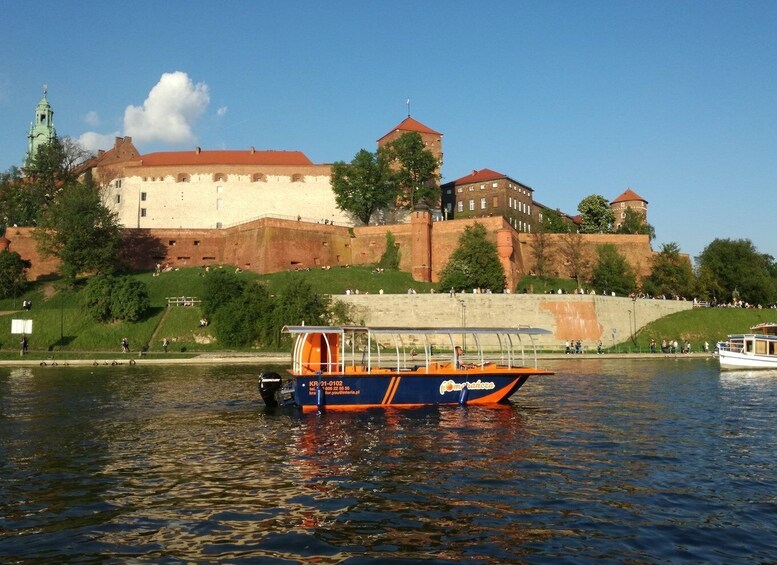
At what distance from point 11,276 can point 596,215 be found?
2974 inches

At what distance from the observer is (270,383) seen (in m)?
23.8

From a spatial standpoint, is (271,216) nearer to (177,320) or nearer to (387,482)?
(177,320)

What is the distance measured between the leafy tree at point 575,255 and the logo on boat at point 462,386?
51149 millimetres

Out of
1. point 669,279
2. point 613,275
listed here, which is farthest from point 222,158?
point 669,279

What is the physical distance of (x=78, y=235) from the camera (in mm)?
63125

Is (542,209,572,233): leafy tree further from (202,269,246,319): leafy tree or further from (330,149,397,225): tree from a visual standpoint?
(202,269,246,319): leafy tree

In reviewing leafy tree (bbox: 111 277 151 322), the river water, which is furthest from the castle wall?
Answer: the river water

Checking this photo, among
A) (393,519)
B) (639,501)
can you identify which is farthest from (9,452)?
(639,501)

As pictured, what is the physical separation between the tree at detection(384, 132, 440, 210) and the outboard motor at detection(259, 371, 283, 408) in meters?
57.7

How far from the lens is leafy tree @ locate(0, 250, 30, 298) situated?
62.1 m

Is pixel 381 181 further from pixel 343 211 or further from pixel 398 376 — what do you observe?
pixel 398 376

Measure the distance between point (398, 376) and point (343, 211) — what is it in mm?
62897

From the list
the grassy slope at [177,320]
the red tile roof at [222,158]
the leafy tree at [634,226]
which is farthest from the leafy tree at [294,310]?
the leafy tree at [634,226]

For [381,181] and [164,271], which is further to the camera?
[381,181]
